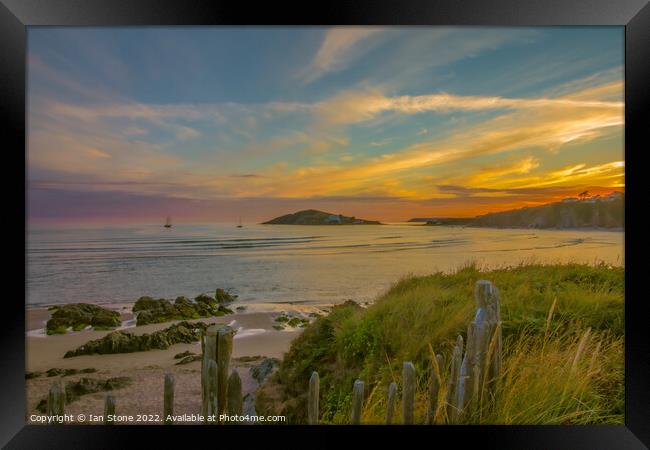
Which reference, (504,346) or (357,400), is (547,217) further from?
(357,400)

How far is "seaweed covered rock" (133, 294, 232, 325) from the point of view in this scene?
2326 mm

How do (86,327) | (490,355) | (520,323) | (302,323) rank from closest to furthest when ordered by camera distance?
1. (490,355)
2. (520,323)
3. (86,327)
4. (302,323)

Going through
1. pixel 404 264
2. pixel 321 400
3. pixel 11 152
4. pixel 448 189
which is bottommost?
pixel 321 400

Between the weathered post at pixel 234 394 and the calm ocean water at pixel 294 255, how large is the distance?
2.42ft

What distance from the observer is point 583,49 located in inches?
83.9

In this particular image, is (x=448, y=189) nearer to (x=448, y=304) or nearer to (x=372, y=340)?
(x=448, y=304)

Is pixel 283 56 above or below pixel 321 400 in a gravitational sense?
above

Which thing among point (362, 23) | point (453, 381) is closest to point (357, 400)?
point (453, 381)

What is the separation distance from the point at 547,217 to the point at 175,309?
302 cm

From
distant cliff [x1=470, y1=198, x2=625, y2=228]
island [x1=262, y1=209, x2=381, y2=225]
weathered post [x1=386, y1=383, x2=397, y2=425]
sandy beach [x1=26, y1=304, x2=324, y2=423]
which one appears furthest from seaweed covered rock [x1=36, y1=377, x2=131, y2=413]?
distant cliff [x1=470, y1=198, x2=625, y2=228]

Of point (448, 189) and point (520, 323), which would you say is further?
point (448, 189)

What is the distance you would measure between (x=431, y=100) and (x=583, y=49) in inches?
41.7

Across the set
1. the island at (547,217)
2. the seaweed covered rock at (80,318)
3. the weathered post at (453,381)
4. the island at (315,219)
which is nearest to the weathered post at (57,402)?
the seaweed covered rock at (80,318)

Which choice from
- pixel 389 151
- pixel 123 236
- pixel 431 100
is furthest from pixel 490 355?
pixel 123 236
